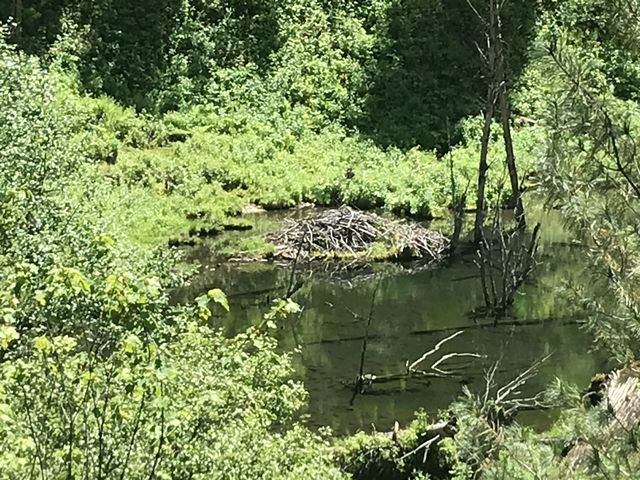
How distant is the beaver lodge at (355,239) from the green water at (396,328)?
56cm

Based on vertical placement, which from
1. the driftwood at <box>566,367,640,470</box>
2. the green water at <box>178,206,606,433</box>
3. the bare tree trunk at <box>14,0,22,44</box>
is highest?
the bare tree trunk at <box>14,0,22,44</box>

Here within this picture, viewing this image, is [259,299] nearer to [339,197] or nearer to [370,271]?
[370,271]

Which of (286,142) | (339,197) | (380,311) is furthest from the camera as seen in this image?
(286,142)

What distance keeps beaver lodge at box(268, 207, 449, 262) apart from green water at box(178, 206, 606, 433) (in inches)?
22.1

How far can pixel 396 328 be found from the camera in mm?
14078

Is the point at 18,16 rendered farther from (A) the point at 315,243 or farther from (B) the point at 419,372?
(B) the point at 419,372

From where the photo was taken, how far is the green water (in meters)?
11.4

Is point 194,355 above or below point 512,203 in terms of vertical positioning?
A: above

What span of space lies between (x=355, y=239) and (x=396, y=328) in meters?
4.34

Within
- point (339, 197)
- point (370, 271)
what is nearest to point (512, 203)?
point (339, 197)

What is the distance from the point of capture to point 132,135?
74.5ft

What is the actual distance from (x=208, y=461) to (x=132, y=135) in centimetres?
1837

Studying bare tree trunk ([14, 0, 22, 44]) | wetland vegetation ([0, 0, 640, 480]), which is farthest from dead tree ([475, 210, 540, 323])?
bare tree trunk ([14, 0, 22, 44])

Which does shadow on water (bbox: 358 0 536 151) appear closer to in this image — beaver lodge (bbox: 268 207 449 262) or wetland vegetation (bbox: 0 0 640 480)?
wetland vegetation (bbox: 0 0 640 480)
